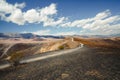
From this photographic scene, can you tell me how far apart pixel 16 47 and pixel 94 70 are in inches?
6087

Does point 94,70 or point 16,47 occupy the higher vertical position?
point 94,70

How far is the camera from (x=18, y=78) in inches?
667

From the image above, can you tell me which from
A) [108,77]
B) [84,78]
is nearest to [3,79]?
[84,78]

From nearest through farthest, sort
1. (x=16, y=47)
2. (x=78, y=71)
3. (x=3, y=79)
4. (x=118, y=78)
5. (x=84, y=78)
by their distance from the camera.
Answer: (x=118, y=78) → (x=84, y=78) → (x=78, y=71) → (x=3, y=79) → (x=16, y=47)

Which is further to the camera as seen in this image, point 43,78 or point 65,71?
point 65,71

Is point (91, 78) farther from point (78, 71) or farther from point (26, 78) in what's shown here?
point (26, 78)

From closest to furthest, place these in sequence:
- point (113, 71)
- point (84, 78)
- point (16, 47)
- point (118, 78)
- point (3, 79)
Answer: point (118, 78)
point (84, 78)
point (113, 71)
point (3, 79)
point (16, 47)

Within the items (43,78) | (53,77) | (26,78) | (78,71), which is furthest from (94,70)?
(26,78)

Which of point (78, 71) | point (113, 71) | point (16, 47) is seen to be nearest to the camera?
point (113, 71)

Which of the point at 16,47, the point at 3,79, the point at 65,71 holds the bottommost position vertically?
the point at 16,47

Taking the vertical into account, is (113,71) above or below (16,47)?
above

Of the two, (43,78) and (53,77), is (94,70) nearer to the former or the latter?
(53,77)

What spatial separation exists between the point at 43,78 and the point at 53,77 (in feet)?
3.52

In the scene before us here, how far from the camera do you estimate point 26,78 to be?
54.2ft
